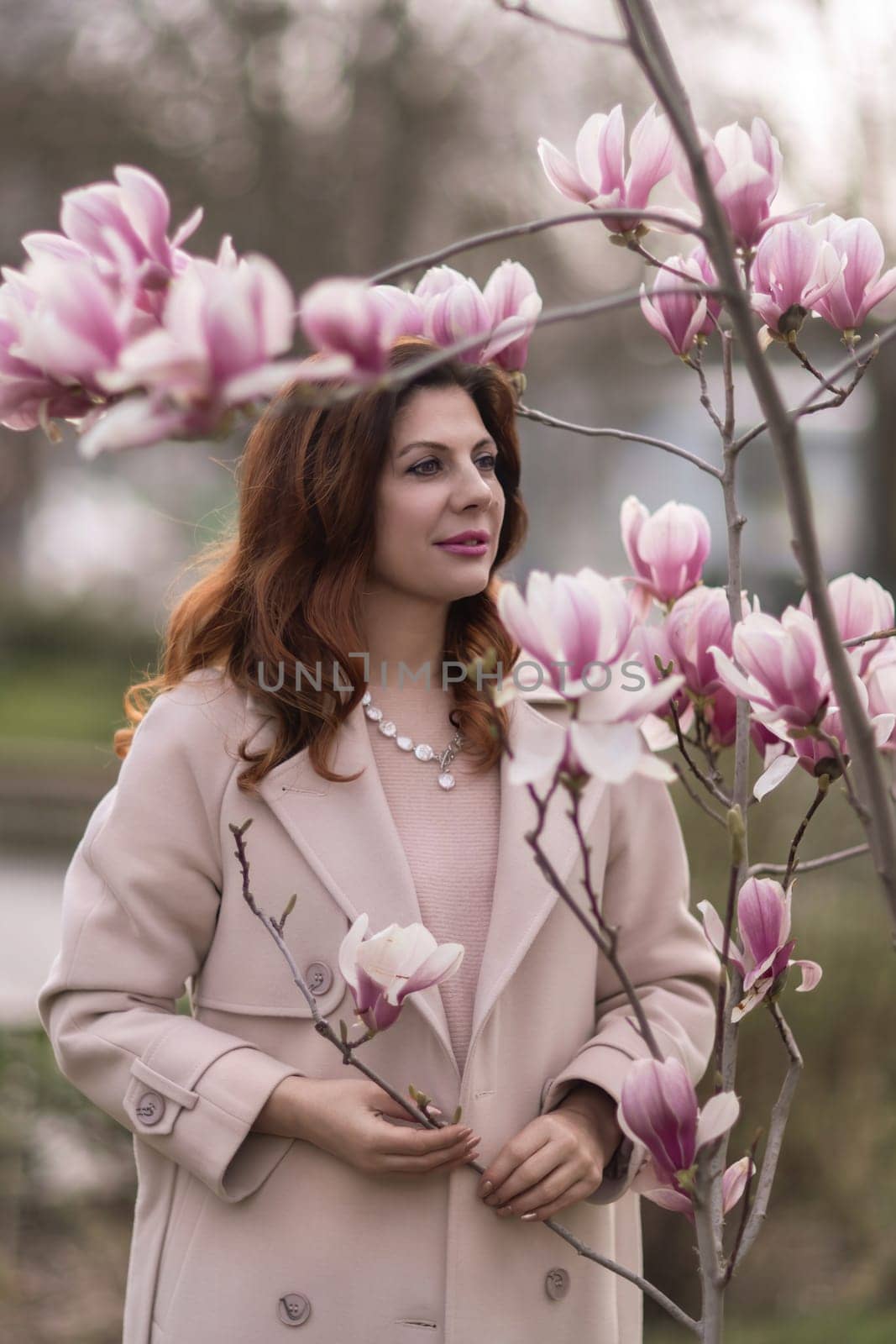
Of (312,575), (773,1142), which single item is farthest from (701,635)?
(312,575)

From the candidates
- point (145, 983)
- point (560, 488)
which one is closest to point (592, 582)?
point (145, 983)

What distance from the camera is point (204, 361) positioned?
75cm

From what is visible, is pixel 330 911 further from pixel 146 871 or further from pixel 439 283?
pixel 439 283

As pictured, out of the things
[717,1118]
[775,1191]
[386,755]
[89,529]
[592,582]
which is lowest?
[775,1191]

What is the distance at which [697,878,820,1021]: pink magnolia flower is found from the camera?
1.14 m

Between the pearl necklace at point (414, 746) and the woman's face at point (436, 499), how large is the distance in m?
0.18

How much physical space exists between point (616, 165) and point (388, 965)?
2.43 ft

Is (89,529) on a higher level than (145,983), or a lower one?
higher

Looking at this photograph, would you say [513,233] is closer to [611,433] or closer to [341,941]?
[611,433]

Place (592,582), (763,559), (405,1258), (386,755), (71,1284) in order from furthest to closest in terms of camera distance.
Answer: (763,559)
(71,1284)
(386,755)
(405,1258)
(592,582)

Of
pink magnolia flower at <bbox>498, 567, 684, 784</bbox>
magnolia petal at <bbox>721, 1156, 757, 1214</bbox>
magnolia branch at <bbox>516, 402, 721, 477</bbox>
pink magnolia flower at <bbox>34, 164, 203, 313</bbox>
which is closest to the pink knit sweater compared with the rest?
magnolia petal at <bbox>721, 1156, 757, 1214</bbox>

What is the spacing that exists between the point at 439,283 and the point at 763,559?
11065 millimetres

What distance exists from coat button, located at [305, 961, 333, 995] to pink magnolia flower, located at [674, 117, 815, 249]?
0.97m

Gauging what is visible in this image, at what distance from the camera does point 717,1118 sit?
100 centimetres
